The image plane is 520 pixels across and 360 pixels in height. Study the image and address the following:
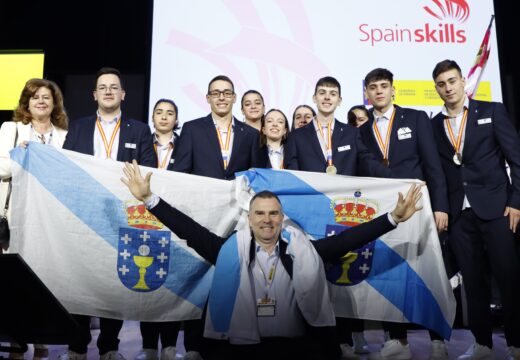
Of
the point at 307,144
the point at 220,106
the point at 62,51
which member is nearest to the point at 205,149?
the point at 220,106

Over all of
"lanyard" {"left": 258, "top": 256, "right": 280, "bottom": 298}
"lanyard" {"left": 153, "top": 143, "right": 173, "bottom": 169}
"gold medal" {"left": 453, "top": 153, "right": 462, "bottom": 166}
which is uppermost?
"lanyard" {"left": 153, "top": 143, "right": 173, "bottom": 169}

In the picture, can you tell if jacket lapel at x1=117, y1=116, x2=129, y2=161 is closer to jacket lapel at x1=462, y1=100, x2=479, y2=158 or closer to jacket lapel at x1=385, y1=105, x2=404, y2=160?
jacket lapel at x1=385, y1=105, x2=404, y2=160

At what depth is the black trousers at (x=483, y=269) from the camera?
3.31m

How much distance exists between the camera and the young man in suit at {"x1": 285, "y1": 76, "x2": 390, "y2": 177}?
146 inches

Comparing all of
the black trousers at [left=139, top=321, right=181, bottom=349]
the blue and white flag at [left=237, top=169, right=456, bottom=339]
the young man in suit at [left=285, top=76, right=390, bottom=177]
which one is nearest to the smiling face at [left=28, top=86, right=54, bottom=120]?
the blue and white flag at [left=237, top=169, right=456, bottom=339]

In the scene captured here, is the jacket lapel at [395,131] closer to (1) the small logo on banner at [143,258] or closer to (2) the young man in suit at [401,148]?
(2) the young man in suit at [401,148]

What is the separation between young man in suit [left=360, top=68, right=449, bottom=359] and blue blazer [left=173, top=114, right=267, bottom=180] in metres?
0.88

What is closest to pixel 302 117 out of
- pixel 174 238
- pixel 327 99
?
pixel 327 99

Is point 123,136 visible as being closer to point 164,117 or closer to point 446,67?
point 164,117

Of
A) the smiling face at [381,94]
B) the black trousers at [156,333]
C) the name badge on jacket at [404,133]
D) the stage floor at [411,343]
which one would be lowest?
the stage floor at [411,343]

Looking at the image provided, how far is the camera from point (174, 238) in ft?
11.1

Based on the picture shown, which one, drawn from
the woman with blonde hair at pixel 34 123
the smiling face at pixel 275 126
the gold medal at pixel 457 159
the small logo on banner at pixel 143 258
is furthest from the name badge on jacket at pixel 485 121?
the woman with blonde hair at pixel 34 123

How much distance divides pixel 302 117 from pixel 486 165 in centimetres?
177

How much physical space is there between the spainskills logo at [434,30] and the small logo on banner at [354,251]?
9.52 feet
